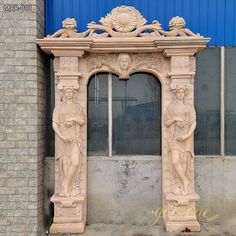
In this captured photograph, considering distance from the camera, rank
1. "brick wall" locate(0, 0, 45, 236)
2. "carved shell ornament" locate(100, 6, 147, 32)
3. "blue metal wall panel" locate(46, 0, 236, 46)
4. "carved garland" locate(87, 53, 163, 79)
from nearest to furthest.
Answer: "brick wall" locate(0, 0, 45, 236) → "carved shell ornament" locate(100, 6, 147, 32) → "carved garland" locate(87, 53, 163, 79) → "blue metal wall panel" locate(46, 0, 236, 46)

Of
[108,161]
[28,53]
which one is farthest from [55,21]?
[108,161]

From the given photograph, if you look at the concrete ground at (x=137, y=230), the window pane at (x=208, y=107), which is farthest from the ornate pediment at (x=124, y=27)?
the concrete ground at (x=137, y=230)

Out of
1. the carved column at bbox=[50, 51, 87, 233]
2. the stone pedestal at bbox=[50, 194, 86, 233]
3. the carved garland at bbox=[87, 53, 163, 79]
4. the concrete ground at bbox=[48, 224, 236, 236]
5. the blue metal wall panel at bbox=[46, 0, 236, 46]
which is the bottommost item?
the concrete ground at bbox=[48, 224, 236, 236]

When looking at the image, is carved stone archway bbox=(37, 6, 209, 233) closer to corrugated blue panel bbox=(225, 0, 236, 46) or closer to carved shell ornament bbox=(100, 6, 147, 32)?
carved shell ornament bbox=(100, 6, 147, 32)

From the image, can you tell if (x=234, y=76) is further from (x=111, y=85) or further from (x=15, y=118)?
(x=15, y=118)

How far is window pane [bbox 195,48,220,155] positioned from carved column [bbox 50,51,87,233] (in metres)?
2.44

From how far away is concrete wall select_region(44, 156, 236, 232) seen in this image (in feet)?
24.3

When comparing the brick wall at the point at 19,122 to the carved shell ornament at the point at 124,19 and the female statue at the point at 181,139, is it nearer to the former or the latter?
the carved shell ornament at the point at 124,19

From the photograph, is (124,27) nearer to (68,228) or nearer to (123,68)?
(123,68)

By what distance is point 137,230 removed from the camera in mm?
7168

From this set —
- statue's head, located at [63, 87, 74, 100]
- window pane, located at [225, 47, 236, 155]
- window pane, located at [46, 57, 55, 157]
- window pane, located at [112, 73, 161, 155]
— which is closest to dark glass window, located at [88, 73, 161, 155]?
window pane, located at [112, 73, 161, 155]

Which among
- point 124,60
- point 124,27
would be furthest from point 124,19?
point 124,60

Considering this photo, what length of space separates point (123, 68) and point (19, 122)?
227 centimetres

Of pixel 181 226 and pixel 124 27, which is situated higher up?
pixel 124 27
